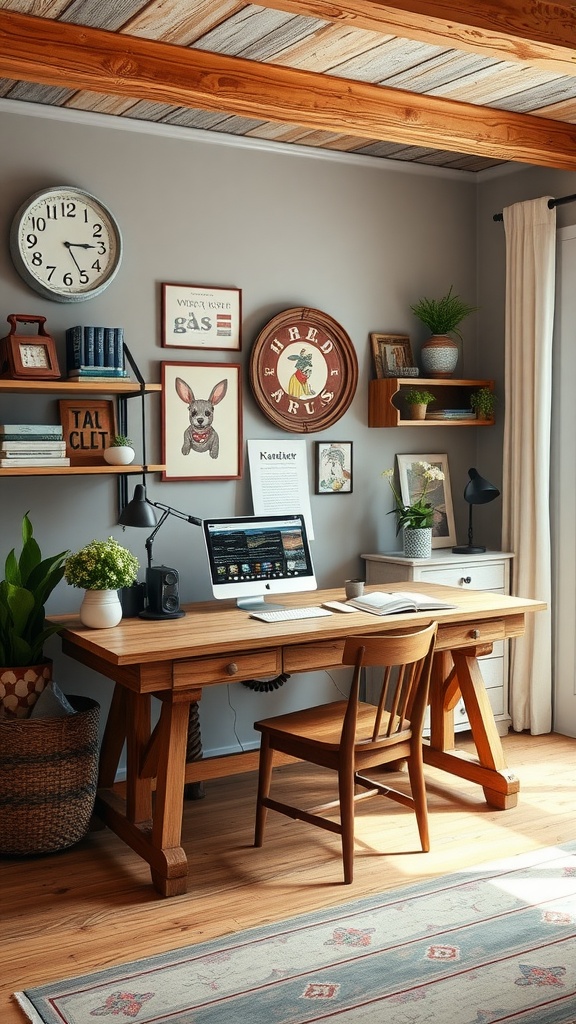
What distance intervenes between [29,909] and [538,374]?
121 inches

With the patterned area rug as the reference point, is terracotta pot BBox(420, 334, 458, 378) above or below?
above

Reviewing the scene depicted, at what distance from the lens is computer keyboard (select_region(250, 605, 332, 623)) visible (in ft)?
11.8

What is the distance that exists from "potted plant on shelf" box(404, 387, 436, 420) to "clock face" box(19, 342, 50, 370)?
68.0 inches

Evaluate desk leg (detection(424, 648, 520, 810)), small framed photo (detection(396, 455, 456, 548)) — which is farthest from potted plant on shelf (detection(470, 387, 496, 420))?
desk leg (detection(424, 648, 520, 810))

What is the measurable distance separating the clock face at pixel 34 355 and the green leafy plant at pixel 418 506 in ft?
5.42

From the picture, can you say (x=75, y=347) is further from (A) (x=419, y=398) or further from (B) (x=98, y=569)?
(A) (x=419, y=398)

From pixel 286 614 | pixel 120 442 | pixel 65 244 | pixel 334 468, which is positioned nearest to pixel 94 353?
pixel 120 442

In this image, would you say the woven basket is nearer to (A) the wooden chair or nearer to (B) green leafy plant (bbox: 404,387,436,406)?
(A) the wooden chair

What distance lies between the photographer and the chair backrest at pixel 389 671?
3168 mm

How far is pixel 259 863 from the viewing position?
3389 mm

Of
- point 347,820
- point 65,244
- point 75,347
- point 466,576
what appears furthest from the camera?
point 466,576

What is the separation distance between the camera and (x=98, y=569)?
342 cm

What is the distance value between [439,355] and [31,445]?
200 cm

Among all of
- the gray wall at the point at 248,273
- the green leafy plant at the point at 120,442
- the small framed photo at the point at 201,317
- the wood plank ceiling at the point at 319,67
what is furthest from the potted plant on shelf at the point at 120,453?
the wood plank ceiling at the point at 319,67
